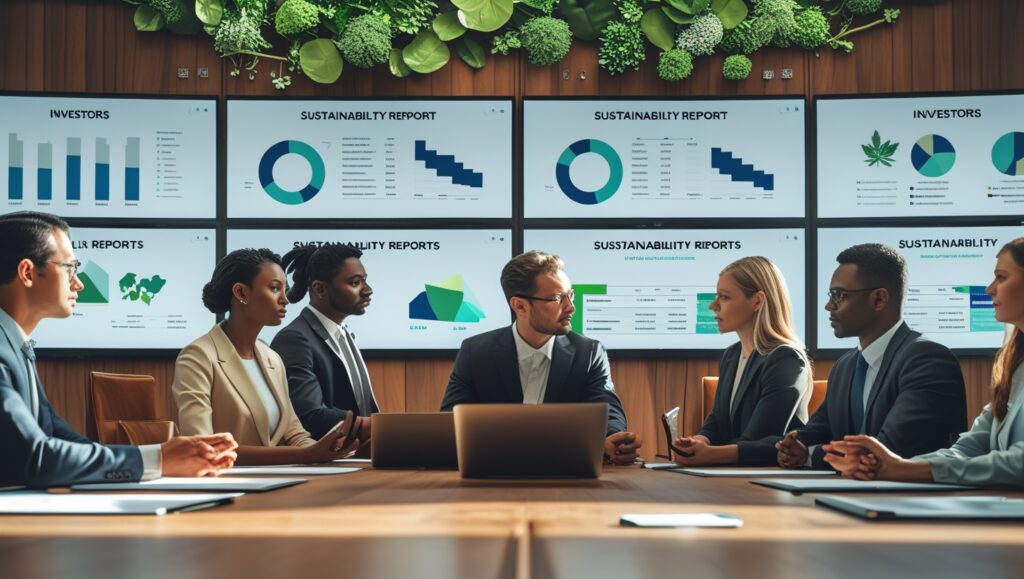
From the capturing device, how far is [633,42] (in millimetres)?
4984

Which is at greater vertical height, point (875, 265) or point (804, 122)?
point (804, 122)

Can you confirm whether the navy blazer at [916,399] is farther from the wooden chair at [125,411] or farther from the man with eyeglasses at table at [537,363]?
the wooden chair at [125,411]

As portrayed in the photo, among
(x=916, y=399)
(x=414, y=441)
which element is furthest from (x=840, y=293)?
(x=414, y=441)

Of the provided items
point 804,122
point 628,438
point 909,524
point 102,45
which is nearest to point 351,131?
point 102,45

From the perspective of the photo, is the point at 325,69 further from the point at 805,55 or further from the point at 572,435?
the point at 572,435

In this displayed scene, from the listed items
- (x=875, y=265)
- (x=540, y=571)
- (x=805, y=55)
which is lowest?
(x=540, y=571)

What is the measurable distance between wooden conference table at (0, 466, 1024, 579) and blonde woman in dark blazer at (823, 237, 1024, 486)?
530 mm

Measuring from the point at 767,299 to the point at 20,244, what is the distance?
2607 mm

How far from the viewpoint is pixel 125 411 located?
11.5ft

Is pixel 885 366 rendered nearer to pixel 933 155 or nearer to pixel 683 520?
pixel 683 520

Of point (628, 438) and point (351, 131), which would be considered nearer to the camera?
point (628, 438)

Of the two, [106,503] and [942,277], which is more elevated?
[942,277]

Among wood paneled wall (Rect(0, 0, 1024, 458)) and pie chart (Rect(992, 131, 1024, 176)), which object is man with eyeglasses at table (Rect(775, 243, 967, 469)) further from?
pie chart (Rect(992, 131, 1024, 176))

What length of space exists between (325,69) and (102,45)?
116 cm
